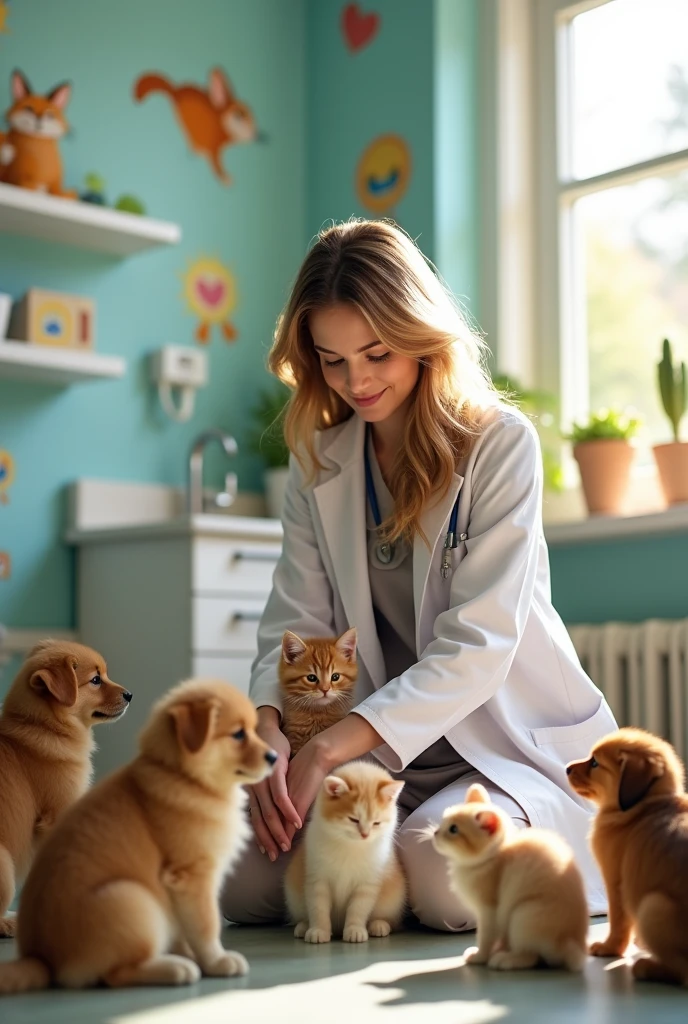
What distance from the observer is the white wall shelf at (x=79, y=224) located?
345 centimetres

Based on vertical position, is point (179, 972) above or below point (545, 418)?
below

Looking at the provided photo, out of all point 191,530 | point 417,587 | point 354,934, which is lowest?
point 354,934

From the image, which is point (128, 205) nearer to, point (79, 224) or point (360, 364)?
point (79, 224)

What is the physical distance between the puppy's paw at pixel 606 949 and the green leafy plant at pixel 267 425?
247 centimetres

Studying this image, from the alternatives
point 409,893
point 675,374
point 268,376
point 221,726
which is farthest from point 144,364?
point 221,726

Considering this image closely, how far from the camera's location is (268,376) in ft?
14.1

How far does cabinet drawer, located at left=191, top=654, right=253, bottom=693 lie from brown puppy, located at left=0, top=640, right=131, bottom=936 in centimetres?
126

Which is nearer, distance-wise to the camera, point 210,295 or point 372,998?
point 372,998

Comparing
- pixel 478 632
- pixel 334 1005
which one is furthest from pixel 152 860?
pixel 478 632

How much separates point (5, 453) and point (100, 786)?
7.47 ft

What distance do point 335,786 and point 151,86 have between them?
9.65 ft

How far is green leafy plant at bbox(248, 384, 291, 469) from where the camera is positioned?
411cm

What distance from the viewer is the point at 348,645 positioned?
2148 millimetres

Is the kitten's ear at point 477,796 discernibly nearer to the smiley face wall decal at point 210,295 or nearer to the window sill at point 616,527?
the window sill at point 616,527
